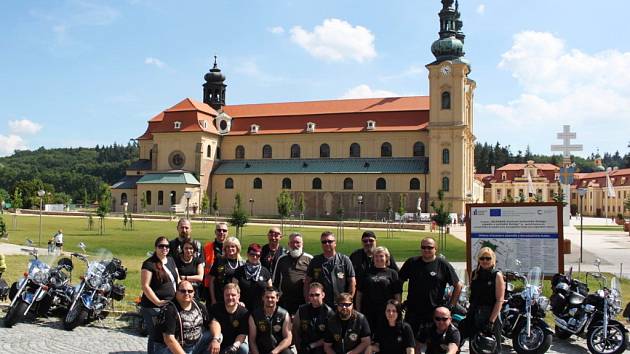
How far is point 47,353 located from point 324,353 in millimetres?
4247

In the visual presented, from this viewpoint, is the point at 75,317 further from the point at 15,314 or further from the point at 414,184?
the point at 414,184

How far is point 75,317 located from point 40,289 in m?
0.97

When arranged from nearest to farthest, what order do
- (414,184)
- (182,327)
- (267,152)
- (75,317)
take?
(182,327)
(75,317)
(414,184)
(267,152)

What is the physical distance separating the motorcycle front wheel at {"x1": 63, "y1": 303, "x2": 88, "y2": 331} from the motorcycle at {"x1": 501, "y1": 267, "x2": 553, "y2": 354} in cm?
690

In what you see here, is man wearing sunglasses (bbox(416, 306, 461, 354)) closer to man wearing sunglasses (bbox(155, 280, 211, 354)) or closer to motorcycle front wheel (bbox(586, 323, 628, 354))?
man wearing sunglasses (bbox(155, 280, 211, 354))

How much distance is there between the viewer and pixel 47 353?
8.22 metres

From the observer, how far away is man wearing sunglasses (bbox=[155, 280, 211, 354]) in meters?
6.53

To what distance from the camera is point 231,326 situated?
22.4 feet

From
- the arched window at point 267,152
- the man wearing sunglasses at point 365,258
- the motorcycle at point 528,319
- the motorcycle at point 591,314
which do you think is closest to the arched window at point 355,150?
the arched window at point 267,152

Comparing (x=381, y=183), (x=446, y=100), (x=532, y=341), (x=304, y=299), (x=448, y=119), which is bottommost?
(x=532, y=341)

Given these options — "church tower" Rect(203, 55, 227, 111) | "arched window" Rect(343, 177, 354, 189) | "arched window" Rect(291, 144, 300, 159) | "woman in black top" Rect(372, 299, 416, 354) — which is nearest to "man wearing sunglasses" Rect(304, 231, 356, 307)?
"woman in black top" Rect(372, 299, 416, 354)

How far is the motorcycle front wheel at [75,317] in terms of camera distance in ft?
31.9

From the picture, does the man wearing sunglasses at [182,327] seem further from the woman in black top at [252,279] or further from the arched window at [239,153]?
the arched window at [239,153]

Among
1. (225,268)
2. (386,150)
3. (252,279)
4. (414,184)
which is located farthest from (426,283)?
(386,150)
